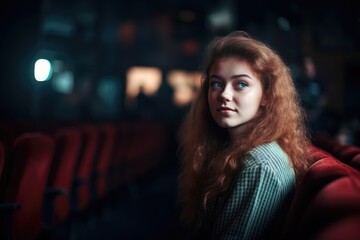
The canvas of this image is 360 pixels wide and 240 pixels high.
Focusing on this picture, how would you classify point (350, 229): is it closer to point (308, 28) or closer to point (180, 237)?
point (180, 237)

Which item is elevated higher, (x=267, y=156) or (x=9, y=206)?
(x=267, y=156)

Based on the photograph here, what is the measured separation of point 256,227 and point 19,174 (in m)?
1.04

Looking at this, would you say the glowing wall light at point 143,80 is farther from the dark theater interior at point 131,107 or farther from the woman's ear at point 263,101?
the woman's ear at point 263,101

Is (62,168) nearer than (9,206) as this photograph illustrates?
No

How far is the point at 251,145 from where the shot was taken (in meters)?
1.09

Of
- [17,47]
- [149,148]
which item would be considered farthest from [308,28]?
[17,47]

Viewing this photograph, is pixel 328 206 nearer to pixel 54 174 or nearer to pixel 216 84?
pixel 216 84

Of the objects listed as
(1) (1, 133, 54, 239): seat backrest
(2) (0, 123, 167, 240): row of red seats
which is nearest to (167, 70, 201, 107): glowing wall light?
(2) (0, 123, 167, 240): row of red seats

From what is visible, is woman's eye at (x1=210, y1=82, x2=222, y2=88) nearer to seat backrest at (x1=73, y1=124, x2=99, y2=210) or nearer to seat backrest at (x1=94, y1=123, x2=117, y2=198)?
seat backrest at (x1=73, y1=124, x2=99, y2=210)

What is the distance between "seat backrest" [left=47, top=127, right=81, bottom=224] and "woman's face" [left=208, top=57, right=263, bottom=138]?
48.7 inches

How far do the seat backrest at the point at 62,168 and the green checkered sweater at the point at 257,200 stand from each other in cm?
134

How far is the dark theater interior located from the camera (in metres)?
1.53

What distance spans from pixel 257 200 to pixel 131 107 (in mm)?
9669

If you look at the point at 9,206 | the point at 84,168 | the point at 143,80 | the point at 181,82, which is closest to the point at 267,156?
the point at 9,206
